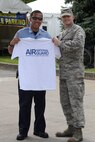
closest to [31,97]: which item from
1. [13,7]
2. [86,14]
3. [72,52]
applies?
[72,52]

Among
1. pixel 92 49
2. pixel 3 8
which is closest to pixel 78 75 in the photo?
pixel 92 49

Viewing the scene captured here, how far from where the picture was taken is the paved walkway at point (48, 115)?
670cm

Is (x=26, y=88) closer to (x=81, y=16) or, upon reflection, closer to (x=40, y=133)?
(x=40, y=133)

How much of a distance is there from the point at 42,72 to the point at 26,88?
32 cm

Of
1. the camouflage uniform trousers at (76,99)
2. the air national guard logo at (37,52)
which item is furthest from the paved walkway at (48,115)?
the air national guard logo at (37,52)

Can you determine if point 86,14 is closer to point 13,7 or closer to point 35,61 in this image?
point 13,7

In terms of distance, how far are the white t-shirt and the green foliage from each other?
10.8 metres

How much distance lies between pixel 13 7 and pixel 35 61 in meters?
16.6

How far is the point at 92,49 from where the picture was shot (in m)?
Answer: 17.5

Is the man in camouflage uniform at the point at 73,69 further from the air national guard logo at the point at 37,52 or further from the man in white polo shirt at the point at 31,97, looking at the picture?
the man in white polo shirt at the point at 31,97

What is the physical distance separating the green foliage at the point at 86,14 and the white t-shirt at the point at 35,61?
10.8 metres

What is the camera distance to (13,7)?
22.6 m

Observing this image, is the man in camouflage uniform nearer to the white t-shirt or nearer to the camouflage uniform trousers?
the camouflage uniform trousers

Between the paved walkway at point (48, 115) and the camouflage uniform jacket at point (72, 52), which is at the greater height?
the camouflage uniform jacket at point (72, 52)
